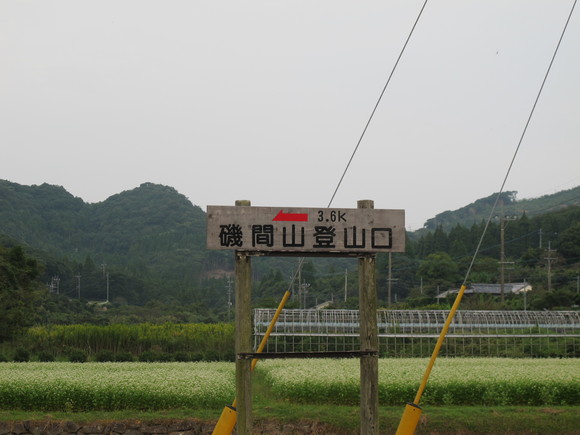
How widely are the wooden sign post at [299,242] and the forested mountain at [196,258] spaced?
3404cm

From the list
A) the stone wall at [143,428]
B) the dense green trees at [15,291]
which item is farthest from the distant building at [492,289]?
the stone wall at [143,428]

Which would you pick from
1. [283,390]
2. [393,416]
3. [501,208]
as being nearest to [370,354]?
[393,416]

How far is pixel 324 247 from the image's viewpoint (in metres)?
9.50

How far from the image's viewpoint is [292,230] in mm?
9477

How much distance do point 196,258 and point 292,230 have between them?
374ft

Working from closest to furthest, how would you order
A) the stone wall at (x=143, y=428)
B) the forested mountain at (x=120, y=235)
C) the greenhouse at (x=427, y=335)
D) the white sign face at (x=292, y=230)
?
the white sign face at (x=292, y=230) → the stone wall at (x=143, y=428) → the greenhouse at (x=427, y=335) → the forested mountain at (x=120, y=235)

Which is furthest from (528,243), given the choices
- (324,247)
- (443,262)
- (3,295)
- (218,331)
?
(324,247)

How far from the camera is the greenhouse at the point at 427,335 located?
30078 mm

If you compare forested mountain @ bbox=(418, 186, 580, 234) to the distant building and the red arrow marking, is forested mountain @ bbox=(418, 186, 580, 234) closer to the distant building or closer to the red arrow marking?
the distant building

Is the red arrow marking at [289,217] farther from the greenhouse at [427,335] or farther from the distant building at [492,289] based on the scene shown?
the distant building at [492,289]

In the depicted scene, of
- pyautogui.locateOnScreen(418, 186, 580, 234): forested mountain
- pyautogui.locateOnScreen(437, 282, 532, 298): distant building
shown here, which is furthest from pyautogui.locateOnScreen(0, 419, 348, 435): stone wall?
pyautogui.locateOnScreen(418, 186, 580, 234): forested mountain

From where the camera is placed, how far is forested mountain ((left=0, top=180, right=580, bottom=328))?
7000 centimetres

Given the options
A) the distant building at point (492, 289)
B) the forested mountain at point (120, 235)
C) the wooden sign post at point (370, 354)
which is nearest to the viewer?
the wooden sign post at point (370, 354)

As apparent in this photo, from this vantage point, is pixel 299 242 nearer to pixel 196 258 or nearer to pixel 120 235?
pixel 196 258
